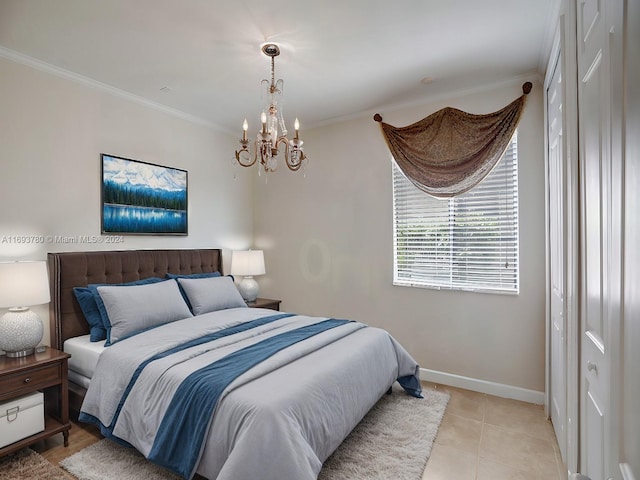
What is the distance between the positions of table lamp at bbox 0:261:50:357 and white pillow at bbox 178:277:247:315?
114 cm

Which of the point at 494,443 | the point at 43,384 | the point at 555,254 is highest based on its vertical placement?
the point at 555,254

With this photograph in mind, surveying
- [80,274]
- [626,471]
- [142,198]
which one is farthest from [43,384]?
[626,471]

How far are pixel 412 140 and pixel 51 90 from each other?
3156 mm

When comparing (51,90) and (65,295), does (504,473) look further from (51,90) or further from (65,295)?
(51,90)

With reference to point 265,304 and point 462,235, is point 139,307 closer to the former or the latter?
point 265,304

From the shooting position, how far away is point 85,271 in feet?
9.78

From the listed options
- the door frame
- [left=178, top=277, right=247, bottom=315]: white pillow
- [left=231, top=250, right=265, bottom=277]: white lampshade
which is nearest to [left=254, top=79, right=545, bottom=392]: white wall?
[left=231, top=250, right=265, bottom=277]: white lampshade

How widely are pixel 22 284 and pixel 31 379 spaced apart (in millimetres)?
613

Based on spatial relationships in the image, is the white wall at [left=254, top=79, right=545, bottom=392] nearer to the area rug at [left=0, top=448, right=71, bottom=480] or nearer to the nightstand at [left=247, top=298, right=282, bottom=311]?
the nightstand at [left=247, top=298, right=282, bottom=311]

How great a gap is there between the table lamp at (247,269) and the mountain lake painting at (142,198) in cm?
68

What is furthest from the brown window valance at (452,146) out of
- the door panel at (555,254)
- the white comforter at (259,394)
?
the white comforter at (259,394)

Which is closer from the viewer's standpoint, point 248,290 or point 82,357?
point 82,357

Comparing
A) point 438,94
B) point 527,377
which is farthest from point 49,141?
point 527,377

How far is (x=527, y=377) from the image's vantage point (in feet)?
10.2
